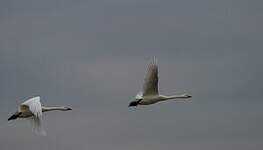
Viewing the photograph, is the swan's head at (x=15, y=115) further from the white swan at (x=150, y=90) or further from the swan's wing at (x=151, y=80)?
the swan's wing at (x=151, y=80)

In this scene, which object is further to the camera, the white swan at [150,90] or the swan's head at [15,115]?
the swan's head at [15,115]

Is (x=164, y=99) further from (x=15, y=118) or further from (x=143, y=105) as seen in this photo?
(x=15, y=118)

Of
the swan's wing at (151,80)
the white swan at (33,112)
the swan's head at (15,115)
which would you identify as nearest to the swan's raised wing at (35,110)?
the white swan at (33,112)

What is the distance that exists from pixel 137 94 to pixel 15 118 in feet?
30.8

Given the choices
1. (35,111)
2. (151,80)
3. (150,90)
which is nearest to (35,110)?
(35,111)

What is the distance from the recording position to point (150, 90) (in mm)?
96812

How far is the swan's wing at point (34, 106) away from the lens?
9169 cm

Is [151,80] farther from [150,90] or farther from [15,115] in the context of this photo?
[15,115]

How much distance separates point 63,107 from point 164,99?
978 cm

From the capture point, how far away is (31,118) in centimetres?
9625

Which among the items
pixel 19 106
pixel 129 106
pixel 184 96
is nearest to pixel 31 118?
pixel 19 106

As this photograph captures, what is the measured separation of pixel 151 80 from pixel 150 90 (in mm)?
1021

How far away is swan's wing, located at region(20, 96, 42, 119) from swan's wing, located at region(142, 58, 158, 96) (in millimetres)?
8216

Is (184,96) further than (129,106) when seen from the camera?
Yes
